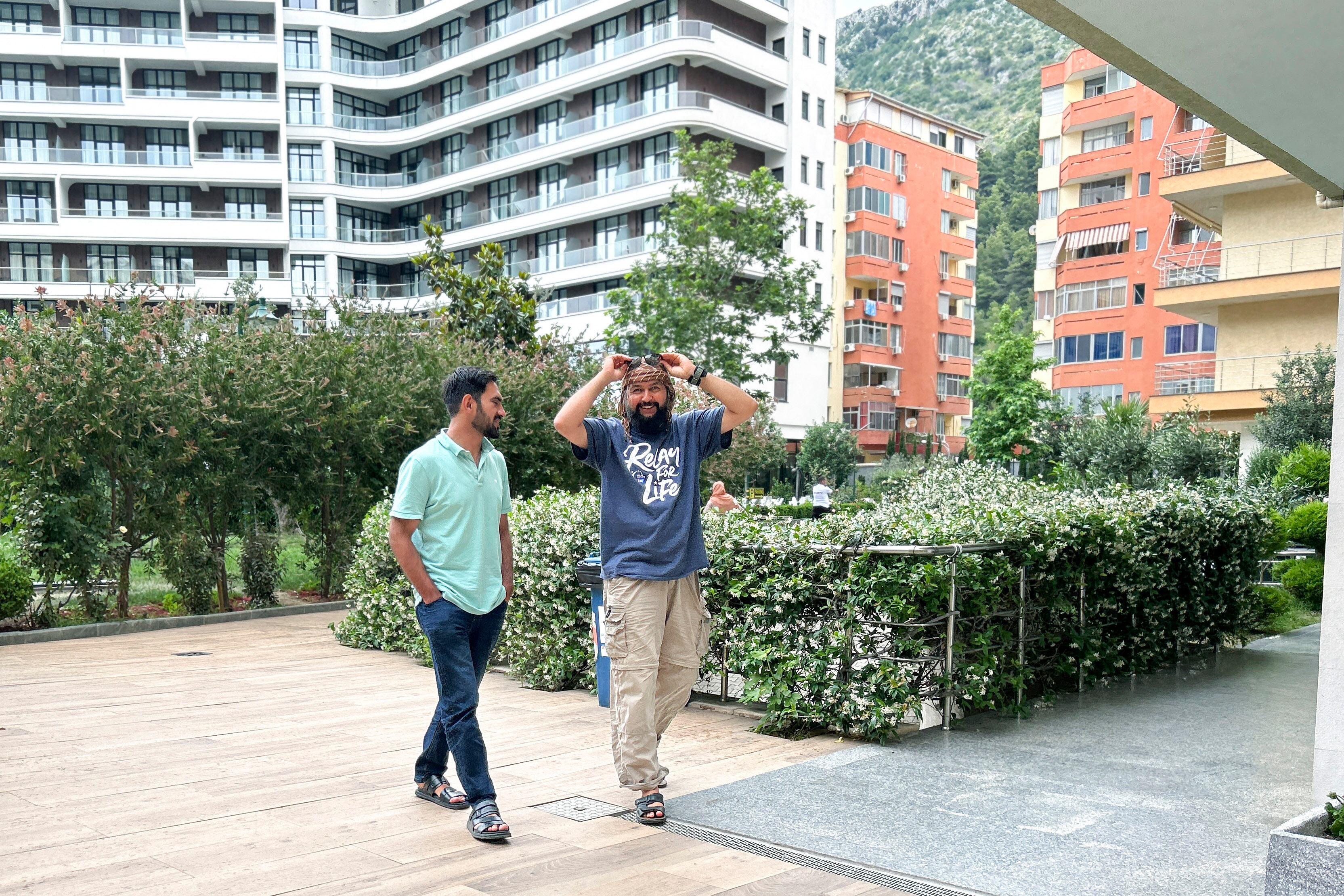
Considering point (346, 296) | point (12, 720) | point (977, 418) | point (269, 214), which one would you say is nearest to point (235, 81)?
point (269, 214)

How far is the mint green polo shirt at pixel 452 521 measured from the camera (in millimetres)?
4941

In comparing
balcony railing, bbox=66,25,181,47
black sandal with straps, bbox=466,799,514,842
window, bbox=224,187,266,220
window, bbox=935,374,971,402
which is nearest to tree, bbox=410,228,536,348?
black sandal with straps, bbox=466,799,514,842

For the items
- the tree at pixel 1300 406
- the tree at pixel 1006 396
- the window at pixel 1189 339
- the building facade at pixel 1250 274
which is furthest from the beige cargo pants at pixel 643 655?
the window at pixel 1189 339

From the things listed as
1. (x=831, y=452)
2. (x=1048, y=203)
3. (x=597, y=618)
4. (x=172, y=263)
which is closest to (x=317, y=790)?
(x=597, y=618)

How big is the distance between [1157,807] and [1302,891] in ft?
6.16

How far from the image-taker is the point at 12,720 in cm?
754

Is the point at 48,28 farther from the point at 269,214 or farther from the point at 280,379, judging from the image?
the point at 280,379

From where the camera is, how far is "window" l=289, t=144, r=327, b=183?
57.9m

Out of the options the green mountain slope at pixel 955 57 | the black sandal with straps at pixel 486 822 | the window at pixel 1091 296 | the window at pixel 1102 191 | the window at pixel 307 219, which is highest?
the green mountain slope at pixel 955 57

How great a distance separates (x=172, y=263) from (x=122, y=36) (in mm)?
11174

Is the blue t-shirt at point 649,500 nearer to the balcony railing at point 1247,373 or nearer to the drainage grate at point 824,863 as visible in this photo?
the drainage grate at point 824,863

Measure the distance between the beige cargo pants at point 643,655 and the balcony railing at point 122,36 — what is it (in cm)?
5796

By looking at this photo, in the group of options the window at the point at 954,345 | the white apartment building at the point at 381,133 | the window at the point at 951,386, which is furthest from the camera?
the window at the point at 954,345

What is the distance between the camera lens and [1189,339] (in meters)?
49.8
